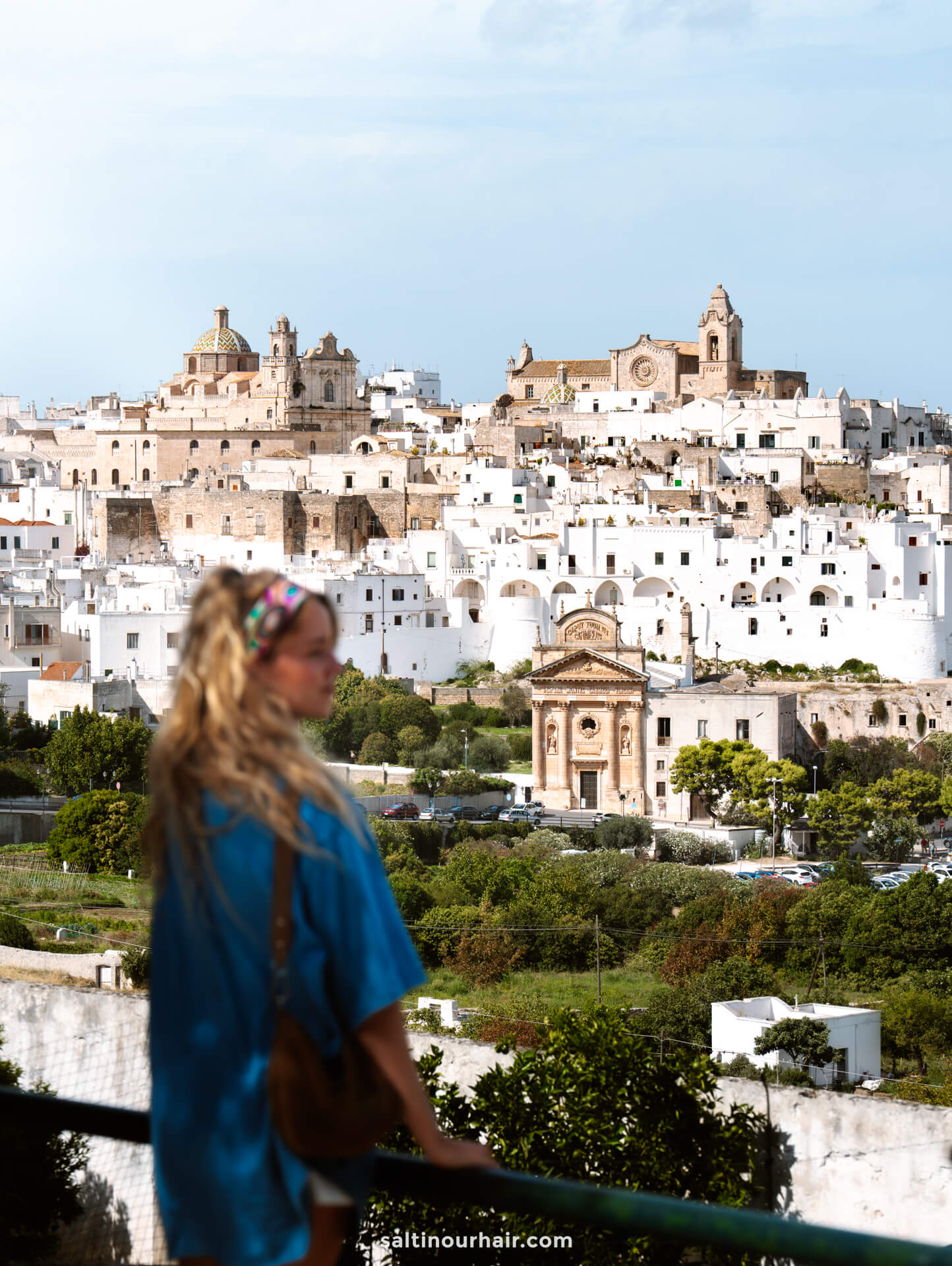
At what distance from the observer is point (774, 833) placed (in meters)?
30.5

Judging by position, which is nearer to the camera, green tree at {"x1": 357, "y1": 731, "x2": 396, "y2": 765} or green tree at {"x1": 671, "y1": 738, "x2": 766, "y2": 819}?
green tree at {"x1": 671, "y1": 738, "x2": 766, "y2": 819}

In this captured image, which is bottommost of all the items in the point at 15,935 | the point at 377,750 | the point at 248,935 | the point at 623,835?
the point at 15,935

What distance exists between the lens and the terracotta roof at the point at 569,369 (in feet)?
193

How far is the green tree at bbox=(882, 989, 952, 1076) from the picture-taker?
17.6 metres

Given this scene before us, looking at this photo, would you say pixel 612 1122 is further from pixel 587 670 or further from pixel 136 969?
pixel 587 670

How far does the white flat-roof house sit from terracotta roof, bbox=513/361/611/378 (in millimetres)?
43394

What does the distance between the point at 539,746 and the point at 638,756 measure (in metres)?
1.97

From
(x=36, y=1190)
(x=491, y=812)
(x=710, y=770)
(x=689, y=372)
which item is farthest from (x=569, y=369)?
(x=36, y=1190)

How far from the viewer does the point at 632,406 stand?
5534 centimetres

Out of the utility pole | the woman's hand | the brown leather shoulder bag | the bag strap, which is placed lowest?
the utility pole

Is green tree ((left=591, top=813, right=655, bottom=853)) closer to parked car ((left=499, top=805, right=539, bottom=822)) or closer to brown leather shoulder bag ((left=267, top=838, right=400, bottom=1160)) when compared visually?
parked car ((left=499, top=805, right=539, bottom=822))

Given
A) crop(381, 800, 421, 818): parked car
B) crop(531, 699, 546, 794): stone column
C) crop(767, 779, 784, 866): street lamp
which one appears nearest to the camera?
crop(767, 779, 784, 866): street lamp

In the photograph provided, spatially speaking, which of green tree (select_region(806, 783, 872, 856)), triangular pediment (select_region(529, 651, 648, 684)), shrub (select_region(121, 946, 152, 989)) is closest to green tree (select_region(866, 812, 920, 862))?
green tree (select_region(806, 783, 872, 856))

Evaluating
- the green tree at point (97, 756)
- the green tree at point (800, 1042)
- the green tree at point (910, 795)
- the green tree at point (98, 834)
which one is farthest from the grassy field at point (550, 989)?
the green tree at point (910, 795)
